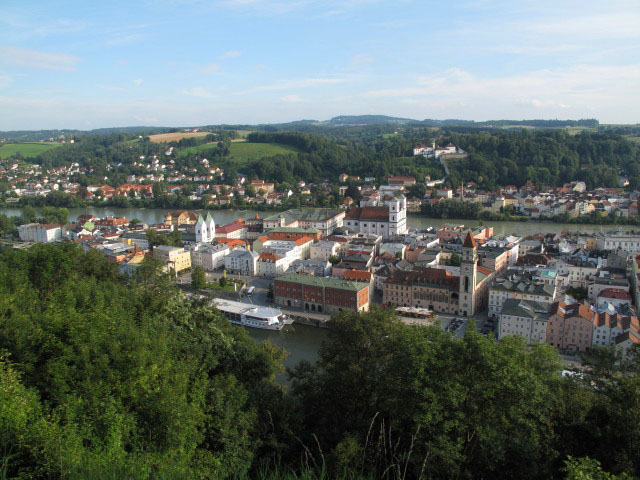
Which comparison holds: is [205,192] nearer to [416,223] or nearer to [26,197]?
[26,197]

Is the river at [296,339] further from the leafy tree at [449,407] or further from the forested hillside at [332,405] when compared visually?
the leafy tree at [449,407]

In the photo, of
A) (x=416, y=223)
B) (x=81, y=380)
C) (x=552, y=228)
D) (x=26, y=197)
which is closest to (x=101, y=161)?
(x=26, y=197)

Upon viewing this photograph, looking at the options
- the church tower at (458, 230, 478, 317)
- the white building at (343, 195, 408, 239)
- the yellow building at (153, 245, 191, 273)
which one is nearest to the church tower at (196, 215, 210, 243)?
the yellow building at (153, 245, 191, 273)

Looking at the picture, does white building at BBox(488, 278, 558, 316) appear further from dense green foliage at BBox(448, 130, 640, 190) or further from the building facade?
dense green foliage at BBox(448, 130, 640, 190)

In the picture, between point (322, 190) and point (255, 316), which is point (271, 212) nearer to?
point (322, 190)

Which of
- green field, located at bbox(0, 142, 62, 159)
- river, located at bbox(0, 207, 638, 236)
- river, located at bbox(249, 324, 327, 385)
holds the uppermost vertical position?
green field, located at bbox(0, 142, 62, 159)

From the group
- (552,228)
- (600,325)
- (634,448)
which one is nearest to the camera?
(634,448)

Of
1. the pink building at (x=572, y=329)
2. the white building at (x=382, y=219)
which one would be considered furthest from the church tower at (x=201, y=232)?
the pink building at (x=572, y=329)

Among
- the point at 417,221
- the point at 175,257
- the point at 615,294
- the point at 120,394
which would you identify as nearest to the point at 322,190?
the point at 417,221
